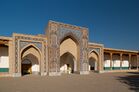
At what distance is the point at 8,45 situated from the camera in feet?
56.3

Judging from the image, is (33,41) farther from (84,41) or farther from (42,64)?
(84,41)

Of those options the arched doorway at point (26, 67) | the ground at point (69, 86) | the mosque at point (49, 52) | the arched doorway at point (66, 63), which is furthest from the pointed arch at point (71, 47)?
the ground at point (69, 86)

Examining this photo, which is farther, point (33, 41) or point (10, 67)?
point (33, 41)

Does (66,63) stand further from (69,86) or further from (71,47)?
(69,86)

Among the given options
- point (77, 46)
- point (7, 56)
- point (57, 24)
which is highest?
point (57, 24)

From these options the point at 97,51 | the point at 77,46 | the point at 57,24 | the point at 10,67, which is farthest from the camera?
the point at 97,51

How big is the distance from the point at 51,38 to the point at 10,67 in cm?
600

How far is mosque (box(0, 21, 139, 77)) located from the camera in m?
17.1

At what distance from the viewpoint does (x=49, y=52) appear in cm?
1891

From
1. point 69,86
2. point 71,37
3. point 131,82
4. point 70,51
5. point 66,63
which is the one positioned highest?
point 71,37

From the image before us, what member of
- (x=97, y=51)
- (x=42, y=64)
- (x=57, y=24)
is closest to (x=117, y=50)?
(x=97, y=51)

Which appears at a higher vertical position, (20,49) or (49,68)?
(20,49)

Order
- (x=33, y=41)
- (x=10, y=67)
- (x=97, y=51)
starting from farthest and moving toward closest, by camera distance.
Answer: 1. (x=97, y=51)
2. (x=33, y=41)
3. (x=10, y=67)

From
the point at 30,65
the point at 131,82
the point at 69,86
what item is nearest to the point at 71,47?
the point at 30,65
